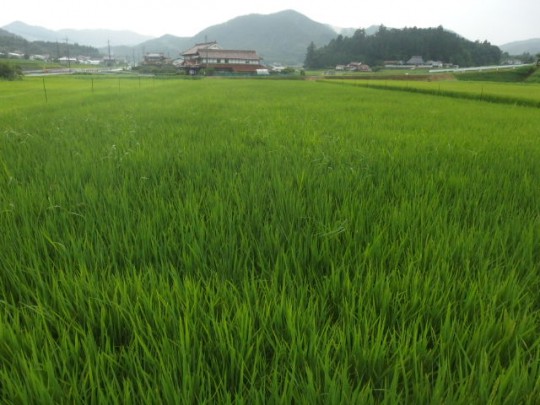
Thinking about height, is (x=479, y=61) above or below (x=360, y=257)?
above

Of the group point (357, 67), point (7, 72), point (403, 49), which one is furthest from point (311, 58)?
point (7, 72)

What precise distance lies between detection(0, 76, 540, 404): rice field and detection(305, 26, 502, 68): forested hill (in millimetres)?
91383

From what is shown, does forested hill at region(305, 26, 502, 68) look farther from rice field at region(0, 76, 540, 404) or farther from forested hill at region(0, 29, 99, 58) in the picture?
rice field at region(0, 76, 540, 404)

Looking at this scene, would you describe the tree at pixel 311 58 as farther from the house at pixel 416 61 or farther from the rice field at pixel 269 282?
the rice field at pixel 269 282

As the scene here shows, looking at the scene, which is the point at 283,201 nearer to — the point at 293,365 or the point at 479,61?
the point at 293,365

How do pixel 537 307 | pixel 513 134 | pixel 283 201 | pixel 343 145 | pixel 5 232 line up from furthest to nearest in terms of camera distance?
pixel 513 134 → pixel 343 145 → pixel 283 201 → pixel 5 232 → pixel 537 307

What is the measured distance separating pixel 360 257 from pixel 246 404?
2.30 feet

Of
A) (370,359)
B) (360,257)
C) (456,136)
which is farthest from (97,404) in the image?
(456,136)

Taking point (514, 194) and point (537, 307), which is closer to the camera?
point (537, 307)

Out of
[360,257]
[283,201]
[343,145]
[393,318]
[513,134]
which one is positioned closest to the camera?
[393,318]

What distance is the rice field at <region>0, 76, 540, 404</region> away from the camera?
71cm

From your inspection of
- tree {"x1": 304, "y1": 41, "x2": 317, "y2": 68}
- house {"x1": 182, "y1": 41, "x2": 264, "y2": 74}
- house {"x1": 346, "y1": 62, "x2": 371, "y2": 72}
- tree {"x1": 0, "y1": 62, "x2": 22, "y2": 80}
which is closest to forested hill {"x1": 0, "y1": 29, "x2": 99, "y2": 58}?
house {"x1": 182, "y1": 41, "x2": 264, "y2": 74}

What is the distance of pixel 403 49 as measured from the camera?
87.0 meters

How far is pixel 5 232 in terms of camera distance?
1.45 metres
